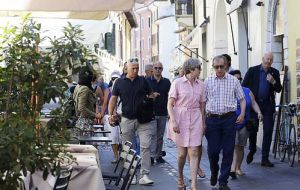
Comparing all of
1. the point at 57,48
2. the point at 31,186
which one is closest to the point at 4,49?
the point at 57,48

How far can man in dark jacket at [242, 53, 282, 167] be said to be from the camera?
43.0ft

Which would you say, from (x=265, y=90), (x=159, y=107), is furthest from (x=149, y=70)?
(x=265, y=90)

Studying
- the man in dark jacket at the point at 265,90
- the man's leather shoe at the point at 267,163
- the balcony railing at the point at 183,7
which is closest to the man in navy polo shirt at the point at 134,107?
the man in dark jacket at the point at 265,90

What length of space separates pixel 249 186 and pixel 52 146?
6.17 metres

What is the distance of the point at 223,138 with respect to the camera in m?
10.4

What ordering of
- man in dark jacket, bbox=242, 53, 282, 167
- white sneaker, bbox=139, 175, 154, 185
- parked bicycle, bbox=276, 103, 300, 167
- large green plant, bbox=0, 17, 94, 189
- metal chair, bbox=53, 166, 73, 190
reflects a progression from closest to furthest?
1. large green plant, bbox=0, 17, 94, 189
2. metal chair, bbox=53, 166, 73, 190
3. white sneaker, bbox=139, 175, 154, 185
4. man in dark jacket, bbox=242, 53, 282, 167
5. parked bicycle, bbox=276, 103, 300, 167

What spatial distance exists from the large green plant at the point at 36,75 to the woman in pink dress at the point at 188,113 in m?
4.54

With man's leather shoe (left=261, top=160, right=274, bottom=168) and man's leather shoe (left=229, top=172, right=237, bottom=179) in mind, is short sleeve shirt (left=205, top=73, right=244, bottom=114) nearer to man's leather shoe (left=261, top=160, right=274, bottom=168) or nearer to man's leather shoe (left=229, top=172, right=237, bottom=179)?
man's leather shoe (left=229, top=172, right=237, bottom=179)

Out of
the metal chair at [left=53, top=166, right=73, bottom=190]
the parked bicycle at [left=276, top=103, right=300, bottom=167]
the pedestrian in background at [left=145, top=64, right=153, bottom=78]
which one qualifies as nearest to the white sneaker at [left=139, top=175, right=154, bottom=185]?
the parked bicycle at [left=276, top=103, right=300, bottom=167]

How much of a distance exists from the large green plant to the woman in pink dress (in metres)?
4.54

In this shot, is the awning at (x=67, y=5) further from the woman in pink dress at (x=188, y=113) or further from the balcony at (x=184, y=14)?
the balcony at (x=184, y=14)

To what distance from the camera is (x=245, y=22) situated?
776 inches

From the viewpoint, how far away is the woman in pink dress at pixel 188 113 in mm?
10039

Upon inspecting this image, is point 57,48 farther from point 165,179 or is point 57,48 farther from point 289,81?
point 289,81
